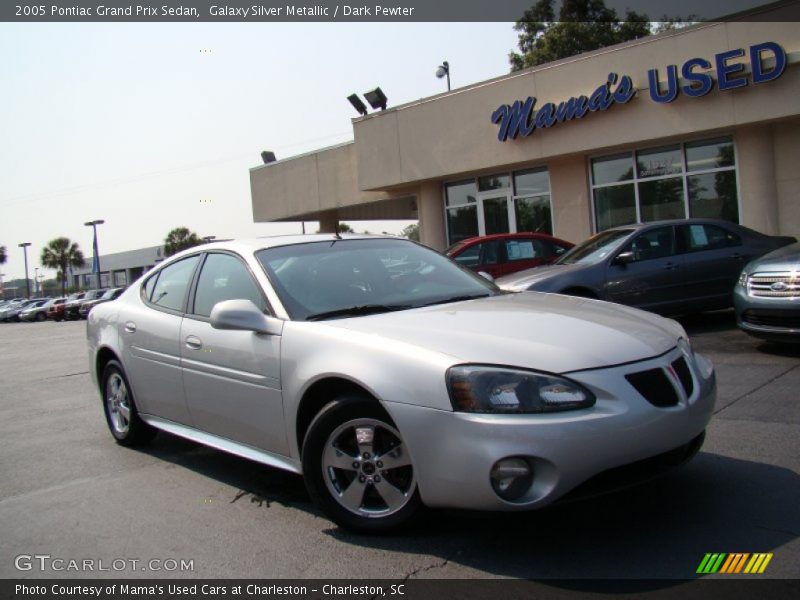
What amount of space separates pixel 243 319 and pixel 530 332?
149cm

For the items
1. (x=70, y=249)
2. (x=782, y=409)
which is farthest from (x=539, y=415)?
(x=70, y=249)

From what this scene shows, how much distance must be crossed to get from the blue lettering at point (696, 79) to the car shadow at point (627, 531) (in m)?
11.5

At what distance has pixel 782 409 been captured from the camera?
512 centimetres

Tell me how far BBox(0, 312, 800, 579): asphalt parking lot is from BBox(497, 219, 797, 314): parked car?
12.1ft

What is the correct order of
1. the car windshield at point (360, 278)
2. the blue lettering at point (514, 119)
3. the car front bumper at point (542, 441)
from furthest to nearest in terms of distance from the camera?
the blue lettering at point (514, 119) < the car windshield at point (360, 278) < the car front bumper at point (542, 441)

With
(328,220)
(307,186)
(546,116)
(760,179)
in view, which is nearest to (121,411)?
(760,179)

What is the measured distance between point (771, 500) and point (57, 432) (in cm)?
556

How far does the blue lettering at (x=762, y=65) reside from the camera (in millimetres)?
12906

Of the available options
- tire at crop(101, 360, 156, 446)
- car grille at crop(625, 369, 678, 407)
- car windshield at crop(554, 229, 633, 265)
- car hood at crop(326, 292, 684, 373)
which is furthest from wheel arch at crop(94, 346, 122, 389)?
car windshield at crop(554, 229, 633, 265)

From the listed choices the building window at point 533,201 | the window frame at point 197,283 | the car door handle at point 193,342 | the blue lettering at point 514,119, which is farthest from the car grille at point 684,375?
the building window at point 533,201

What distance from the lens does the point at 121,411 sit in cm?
555

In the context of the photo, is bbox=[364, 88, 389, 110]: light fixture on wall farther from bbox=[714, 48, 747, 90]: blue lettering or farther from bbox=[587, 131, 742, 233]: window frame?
bbox=[714, 48, 747, 90]: blue lettering

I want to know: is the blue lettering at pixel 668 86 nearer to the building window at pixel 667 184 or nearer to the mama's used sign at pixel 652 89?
the mama's used sign at pixel 652 89

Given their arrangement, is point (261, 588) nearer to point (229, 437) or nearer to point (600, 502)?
point (229, 437)
